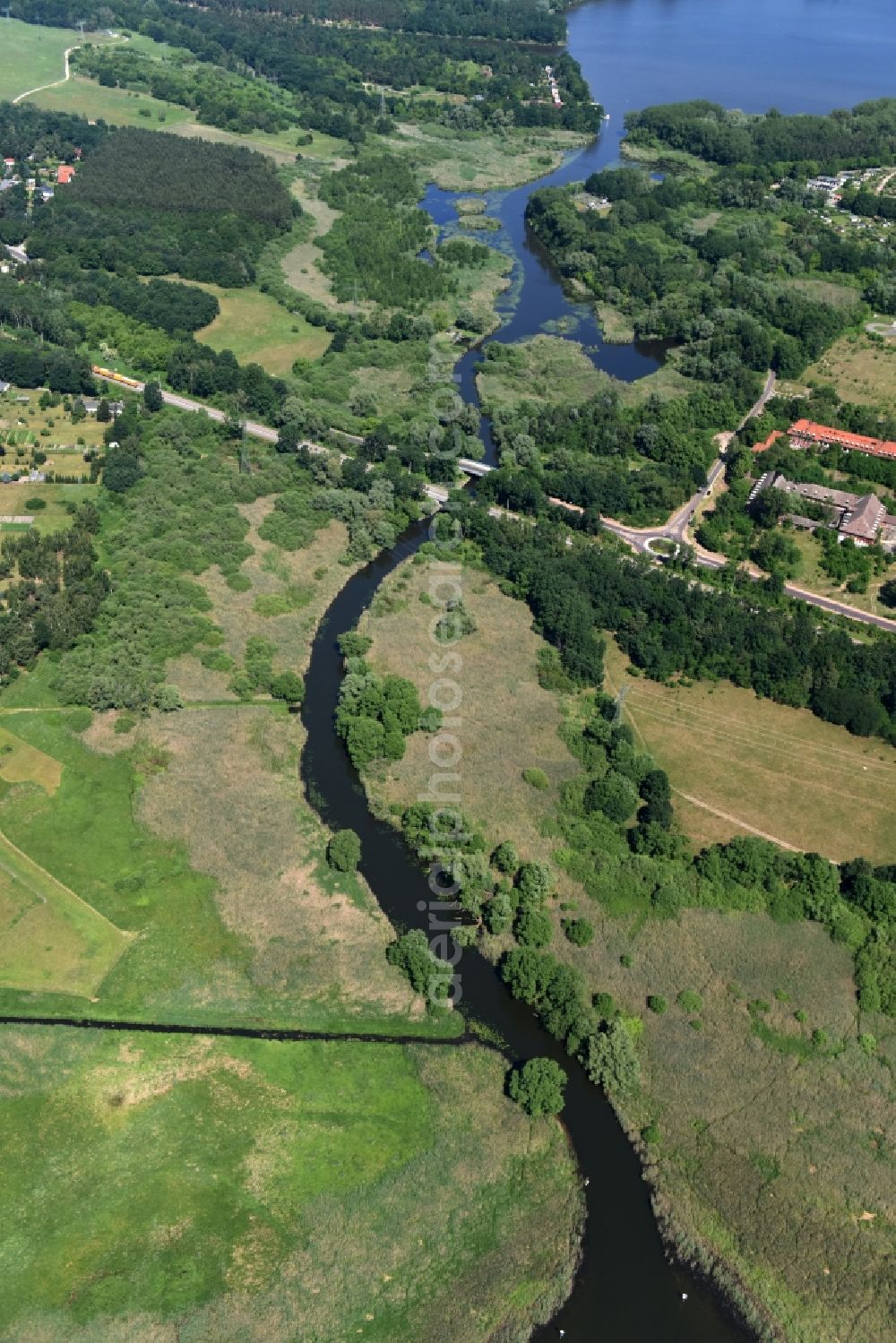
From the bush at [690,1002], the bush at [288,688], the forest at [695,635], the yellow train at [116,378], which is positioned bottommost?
the bush at [288,688]

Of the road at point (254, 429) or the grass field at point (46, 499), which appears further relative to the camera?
the road at point (254, 429)

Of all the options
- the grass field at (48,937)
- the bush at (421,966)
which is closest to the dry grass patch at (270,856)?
the bush at (421,966)

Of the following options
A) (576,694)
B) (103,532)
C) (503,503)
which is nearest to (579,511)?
(503,503)

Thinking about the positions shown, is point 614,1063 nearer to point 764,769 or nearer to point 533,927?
point 533,927

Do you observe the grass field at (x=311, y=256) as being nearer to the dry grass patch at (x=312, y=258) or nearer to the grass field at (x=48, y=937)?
the dry grass patch at (x=312, y=258)

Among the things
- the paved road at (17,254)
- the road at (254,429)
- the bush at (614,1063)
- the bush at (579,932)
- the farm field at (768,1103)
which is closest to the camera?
the farm field at (768,1103)

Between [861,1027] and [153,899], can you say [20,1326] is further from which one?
[861,1027]

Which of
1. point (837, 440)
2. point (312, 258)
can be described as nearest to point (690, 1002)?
point (837, 440)
